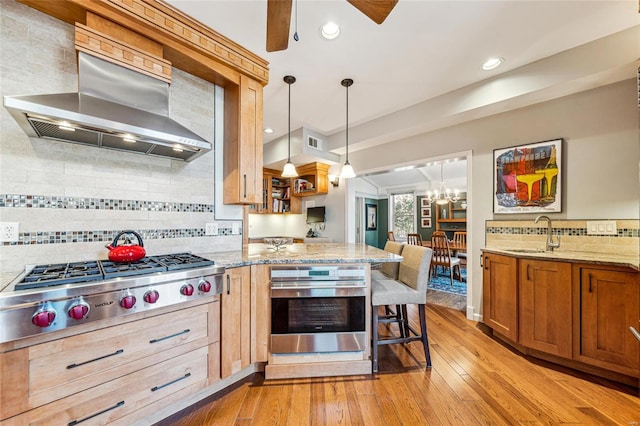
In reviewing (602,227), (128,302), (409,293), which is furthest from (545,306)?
(128,302)

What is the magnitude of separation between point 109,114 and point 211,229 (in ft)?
3.73

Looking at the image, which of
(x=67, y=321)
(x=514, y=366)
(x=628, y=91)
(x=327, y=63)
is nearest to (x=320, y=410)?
(x=67, y=321)

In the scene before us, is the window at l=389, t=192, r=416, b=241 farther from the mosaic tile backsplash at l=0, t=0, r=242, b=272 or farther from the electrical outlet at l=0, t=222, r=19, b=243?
the electrical outlet at l=0, t=222, r=19, b=243

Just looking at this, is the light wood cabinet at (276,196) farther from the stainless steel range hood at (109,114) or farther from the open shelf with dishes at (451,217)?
the open shelf with dishes at (451,217)

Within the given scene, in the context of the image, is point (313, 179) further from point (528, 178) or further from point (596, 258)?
point (596, 258)

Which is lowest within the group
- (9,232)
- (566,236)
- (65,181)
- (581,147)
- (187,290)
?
(187,290)

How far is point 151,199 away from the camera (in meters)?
1.92

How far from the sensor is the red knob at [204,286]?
1.52 meters

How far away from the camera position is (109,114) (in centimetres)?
139

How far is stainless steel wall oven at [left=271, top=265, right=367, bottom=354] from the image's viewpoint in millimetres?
1844

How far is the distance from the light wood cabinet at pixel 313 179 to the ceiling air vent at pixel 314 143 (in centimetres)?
42

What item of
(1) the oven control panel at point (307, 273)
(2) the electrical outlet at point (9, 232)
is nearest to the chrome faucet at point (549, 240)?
(1) the oven control panel at point (307, 273)

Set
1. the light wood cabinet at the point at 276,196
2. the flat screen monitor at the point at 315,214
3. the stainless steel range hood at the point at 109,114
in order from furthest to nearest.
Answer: the light wood cabinet at the point at 276,196, the flat screen monitor at the point at 315,214, the stainless steel range hood at the point at 109,114

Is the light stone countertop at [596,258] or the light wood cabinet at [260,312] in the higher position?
the light stone countertop at [596,258]
